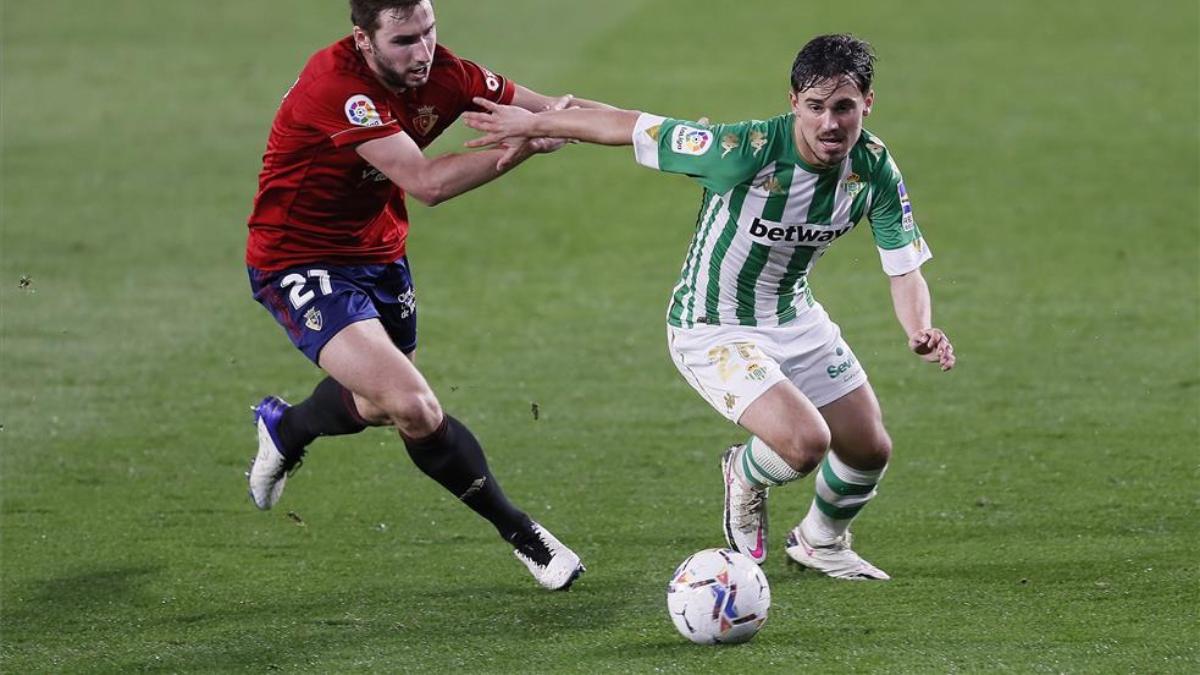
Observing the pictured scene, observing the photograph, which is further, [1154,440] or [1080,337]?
[1080,337]

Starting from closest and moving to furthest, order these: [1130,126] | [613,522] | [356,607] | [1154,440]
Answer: [356,607], [613,522], [1154,440], [1130,126]

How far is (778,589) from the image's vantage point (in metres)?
6.03

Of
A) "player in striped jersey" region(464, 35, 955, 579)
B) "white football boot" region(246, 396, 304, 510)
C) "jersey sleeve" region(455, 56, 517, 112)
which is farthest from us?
"white football boot" region(246, 396, 304, 510)

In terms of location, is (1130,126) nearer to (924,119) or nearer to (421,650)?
(924,119)

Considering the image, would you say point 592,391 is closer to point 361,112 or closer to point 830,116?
point 361,112

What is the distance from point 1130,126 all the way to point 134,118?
8.64 metres

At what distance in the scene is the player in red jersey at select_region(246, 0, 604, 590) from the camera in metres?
5.80

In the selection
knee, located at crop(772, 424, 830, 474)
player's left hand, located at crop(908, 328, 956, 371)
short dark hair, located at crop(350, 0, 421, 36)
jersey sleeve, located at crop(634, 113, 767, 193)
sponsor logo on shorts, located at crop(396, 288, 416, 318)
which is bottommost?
knee, located at crop(772, 424, 830, 474)

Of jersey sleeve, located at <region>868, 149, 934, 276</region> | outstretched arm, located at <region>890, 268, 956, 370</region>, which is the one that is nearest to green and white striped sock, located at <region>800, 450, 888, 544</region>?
outstretched arm, located at <region>890, 268, 956, 370</region>

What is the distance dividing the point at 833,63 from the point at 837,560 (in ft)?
5.73

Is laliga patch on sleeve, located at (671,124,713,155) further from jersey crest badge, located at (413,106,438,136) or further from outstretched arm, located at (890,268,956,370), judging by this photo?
jersey crest badge, located at (413,106,438,136)

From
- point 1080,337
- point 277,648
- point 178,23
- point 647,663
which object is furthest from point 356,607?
point 178,23

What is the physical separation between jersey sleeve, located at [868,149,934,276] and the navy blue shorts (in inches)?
69.7

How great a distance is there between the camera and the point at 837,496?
6117mm
